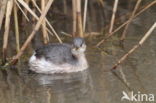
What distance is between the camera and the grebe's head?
25.8ft

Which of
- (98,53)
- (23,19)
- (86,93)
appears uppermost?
(23,19)

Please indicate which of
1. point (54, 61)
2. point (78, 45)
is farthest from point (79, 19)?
point (54, 61)

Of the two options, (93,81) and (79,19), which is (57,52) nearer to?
(79,19)

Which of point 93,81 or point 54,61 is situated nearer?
point 93,81

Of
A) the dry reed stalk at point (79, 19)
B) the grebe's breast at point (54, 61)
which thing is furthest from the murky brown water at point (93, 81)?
the dry reed stalk at point (79, 19)

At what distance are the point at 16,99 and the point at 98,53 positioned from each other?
2.06 meters

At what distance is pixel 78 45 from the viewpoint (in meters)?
7.90

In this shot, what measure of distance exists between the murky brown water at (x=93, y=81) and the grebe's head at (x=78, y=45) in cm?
29

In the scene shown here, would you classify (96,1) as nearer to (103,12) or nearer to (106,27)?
(103,12)

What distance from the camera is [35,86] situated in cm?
729

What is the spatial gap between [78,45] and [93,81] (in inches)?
28.0

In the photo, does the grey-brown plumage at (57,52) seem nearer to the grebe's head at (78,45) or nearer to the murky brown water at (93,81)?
the grebe's head at (78,45)

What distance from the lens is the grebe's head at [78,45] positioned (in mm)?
7879

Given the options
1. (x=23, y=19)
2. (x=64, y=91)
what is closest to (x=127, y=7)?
(x=23, y=19)
